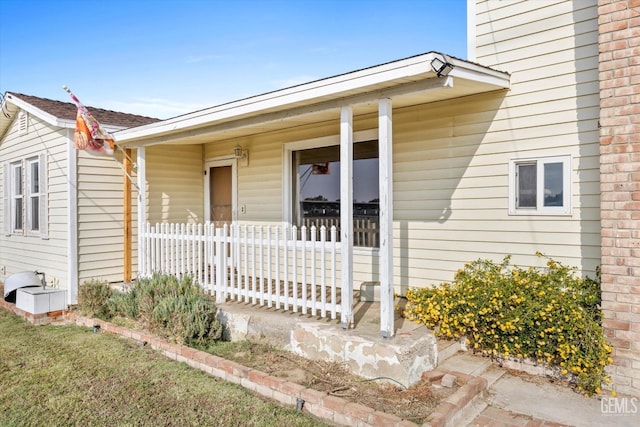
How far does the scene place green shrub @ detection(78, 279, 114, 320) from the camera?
19.5ft

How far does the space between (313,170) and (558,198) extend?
3.63 meters

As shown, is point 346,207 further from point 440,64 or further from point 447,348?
point 447,348

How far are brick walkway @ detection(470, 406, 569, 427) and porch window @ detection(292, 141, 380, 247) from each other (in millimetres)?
2948

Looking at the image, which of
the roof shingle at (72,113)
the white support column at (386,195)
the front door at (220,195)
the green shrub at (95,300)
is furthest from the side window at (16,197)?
the white support column at (386,195)

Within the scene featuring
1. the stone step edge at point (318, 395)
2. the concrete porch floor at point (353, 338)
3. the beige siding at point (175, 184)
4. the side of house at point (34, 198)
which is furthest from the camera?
the beige siding at point (175, 184)

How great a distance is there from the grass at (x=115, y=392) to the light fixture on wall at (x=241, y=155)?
3.61m

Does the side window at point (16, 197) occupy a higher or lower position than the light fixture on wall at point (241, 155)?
lower

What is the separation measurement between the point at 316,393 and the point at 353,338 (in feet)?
2.44

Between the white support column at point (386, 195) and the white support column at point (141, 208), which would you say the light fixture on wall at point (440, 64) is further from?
the white support column at point (141, 208)

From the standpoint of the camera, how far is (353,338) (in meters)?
3.80

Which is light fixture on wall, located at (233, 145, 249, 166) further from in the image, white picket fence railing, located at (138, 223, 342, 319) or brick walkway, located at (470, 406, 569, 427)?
brick walkway, located at (470, 406, 569, 427)

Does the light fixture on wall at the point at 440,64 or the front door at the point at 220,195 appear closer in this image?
the light fixture on wall at the point at 440,64

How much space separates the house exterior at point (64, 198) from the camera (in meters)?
6.55

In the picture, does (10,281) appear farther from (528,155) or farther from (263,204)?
(528,155)
